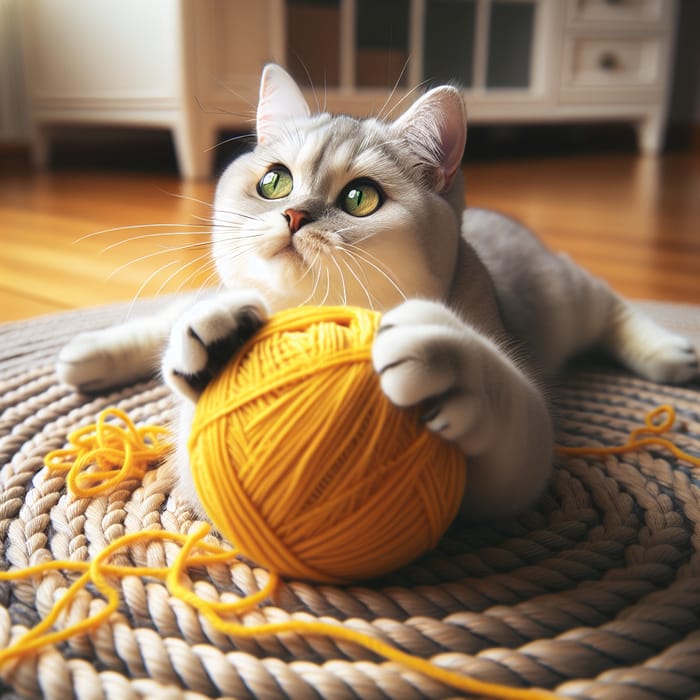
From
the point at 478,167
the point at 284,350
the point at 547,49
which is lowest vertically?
the point at 478,167

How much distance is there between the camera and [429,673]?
50 centimetres

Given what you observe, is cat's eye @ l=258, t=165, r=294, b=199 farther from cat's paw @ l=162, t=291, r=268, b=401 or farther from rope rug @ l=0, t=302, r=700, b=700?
rope rug @ l=0, t=302, r=700, b=700

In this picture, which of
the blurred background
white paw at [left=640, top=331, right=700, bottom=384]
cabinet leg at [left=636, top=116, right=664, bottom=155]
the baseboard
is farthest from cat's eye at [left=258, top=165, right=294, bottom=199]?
cabinet leg at [left=636, top=116, right=664, bottom=155]

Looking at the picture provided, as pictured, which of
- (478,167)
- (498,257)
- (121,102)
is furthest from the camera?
(478,167)

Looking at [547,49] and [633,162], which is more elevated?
[547,49]

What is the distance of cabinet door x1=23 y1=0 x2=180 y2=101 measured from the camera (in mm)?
2844

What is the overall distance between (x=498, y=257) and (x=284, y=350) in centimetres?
65

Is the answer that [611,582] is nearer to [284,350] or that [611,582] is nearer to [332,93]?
[284,350]

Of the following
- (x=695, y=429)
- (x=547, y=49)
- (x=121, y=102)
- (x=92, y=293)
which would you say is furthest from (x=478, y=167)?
(x=695, y=429)

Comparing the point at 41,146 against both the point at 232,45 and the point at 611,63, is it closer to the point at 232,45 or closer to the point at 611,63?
the point at 232,45

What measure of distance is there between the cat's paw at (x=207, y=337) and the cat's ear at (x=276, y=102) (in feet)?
1.16

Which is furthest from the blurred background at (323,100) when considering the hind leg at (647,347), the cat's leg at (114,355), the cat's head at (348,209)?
the cat's head at (348,209)

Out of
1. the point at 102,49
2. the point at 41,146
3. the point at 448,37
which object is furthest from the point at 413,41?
the point at 41,146

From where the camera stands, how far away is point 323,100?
2.07 meters
